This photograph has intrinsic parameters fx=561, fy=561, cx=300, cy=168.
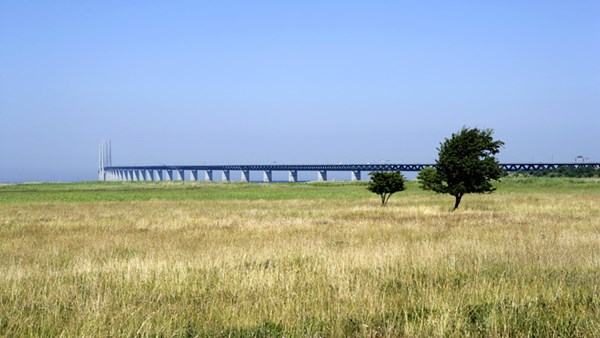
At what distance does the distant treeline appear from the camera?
145 meters

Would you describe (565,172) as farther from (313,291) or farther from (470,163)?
(313,291)

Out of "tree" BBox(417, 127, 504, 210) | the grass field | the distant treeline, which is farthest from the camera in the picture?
the distant treeline

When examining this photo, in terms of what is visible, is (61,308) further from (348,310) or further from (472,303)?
(472,303)

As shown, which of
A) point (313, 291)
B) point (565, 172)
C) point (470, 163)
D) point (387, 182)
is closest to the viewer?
point (313, 291)

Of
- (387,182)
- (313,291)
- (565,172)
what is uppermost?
(387,182)

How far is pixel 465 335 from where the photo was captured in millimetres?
7418

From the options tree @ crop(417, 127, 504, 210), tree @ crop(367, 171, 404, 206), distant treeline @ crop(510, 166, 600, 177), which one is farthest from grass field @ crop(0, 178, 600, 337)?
Answer: distant treeline @ crop(510, 166, 600, 177)

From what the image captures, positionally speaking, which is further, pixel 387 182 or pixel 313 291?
pixel 387 182

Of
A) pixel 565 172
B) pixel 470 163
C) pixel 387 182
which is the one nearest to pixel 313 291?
pixel 470 163

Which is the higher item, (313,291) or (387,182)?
(387,182)

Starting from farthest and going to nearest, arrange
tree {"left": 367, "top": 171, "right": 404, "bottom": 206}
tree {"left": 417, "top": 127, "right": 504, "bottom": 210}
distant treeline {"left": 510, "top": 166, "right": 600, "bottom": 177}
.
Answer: distant treeline {"left": 510, "top": 166, "right": 600, "bottom": 177} < tree {"left": 367, "top": 171, "right": 404, "bottom": 206} < tree {"left": 417, "top": 127, "right": 504, "bottom": 210}

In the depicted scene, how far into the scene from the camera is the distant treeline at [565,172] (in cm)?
14525

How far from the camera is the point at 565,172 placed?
151 meters

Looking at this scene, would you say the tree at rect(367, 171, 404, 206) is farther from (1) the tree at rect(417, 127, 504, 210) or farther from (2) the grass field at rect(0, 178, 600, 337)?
(2) the grass field at rect(0, 178, 600, 337)
